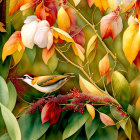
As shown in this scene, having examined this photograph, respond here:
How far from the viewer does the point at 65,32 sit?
0.72 metres

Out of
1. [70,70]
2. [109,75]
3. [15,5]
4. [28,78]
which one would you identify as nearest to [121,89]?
[109,75]

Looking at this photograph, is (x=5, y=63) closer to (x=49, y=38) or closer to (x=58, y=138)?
(x=49, y=38)

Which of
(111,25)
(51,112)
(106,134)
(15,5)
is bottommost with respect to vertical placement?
(106,134)

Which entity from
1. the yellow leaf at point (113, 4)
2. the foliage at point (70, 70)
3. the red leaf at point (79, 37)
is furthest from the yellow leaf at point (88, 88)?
the yellow leaf at point (113, 4)

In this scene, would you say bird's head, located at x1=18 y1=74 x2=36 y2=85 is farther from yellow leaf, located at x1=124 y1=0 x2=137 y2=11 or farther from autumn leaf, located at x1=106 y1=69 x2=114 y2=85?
yellow leaf, located at x1=124 y1=0 x2=137 y2=11

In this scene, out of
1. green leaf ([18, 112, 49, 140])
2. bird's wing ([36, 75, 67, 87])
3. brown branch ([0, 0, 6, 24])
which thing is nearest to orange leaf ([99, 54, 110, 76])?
bird's wing ([36, 75, 67, 87])

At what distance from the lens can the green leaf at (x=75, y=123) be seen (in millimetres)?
713

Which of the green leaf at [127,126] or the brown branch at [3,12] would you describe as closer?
the green leaf at [127,126]

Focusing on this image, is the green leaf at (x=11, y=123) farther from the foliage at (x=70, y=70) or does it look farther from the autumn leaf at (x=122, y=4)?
the autumn leaf at (x=122, y=4)

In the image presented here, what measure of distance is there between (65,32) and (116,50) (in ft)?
0.49

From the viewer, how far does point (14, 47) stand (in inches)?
30.0

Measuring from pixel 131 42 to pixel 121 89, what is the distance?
12cm

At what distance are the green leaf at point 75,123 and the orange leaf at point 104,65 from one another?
0.40 ft

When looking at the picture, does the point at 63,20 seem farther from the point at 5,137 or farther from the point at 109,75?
the point at 5,137
